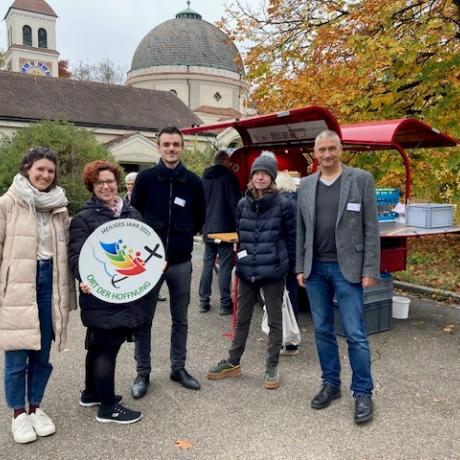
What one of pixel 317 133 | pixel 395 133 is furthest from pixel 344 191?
pixel 395 133

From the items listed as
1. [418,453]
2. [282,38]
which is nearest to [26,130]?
[282,38]

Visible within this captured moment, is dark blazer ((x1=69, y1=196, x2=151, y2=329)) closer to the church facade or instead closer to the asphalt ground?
the asphalt ground

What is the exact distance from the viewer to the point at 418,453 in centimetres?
315

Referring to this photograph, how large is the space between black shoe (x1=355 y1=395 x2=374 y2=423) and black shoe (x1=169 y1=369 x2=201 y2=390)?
129cm

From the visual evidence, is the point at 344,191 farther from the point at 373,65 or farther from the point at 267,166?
the point at 373,65

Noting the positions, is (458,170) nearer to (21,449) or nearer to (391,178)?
(391,178)

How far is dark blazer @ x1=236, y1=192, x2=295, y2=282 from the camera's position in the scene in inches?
155

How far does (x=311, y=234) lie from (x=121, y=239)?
4.50 ft

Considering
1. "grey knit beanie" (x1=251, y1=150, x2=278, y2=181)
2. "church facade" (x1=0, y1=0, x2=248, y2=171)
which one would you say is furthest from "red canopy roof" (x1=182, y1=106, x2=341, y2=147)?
"church facade" (x1=0, y1=0, x2=248, y2=171)

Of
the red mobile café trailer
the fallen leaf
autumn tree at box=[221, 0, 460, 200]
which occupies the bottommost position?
the fallen leaf

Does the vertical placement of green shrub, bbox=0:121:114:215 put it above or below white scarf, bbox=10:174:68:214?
above

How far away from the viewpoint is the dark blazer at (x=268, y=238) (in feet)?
12.9

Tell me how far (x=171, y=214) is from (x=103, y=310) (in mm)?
982

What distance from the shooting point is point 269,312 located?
4043 millimetres
